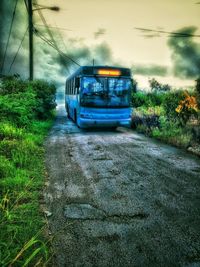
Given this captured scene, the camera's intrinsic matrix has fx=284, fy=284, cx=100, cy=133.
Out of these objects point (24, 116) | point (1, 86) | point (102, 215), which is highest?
point (1, 86)

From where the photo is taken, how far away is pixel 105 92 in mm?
14172

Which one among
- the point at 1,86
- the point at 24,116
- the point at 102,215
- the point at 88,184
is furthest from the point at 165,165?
the point at 1,86

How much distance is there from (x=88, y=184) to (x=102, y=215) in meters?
1.52

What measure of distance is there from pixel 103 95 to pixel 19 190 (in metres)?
9.65

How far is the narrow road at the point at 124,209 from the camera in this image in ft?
10.8

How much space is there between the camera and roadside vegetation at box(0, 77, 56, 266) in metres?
3.11

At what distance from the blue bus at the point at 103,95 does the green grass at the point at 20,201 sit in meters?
4.27

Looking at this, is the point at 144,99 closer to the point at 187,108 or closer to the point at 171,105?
the point at 171,105

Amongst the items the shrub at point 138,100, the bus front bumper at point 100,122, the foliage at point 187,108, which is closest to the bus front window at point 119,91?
the bus front bumper at point 100,122

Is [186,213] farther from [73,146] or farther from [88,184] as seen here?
[73,146]

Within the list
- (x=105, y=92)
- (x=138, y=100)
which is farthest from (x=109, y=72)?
(x=138, y=100)

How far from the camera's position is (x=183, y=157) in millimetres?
8539

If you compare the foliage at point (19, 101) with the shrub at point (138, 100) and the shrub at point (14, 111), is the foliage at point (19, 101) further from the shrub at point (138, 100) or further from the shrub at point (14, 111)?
the shrub at point (138, 100)

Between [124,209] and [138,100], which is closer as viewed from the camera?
[124,209]
